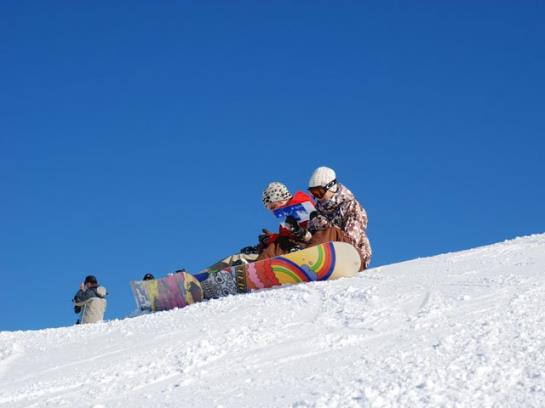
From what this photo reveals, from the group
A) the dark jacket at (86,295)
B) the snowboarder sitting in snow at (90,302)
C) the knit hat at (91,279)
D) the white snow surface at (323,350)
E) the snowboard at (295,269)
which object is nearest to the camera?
the white snow surface at (323,350)

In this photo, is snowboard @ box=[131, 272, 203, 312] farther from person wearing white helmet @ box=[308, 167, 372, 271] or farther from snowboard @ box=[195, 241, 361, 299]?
person wearing white helmet @ box=[308, 167, 372, 271]

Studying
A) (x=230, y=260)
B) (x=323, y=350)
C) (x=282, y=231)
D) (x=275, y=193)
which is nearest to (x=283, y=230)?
(x=282, y=231)

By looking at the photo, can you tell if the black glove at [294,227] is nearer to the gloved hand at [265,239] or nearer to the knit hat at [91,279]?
the gloved hand at [265,239]

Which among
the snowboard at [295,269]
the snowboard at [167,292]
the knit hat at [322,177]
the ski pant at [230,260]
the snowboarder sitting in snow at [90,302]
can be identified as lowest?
the snowboard at [295,269]

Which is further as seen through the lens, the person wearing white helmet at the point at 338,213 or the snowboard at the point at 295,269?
the person wearing white helmet at the point at 338,213

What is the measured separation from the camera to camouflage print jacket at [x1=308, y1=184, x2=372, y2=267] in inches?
338

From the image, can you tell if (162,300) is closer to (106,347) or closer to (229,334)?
(106,347)

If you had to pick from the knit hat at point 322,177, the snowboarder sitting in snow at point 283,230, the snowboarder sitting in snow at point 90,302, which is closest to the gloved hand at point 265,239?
the snowboarder sitting in snow at point 283,230

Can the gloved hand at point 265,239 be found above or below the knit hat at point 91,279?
below

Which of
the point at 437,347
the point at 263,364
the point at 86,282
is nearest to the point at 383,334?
the point at 437,347

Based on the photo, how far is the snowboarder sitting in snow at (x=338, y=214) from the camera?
A: 8531mm

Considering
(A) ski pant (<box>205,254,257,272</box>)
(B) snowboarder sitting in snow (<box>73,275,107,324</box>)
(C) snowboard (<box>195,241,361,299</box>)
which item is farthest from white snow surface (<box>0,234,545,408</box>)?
(B) snowboarder sitting in snow (<box>73,275,107,324</box>)

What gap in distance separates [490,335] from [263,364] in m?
1.53

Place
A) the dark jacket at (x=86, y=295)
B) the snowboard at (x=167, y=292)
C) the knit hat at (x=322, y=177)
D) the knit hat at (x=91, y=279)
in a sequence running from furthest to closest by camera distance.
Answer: the knit hat at (x=91, y=279), the dark jacket at (x=86, y=295), the snowboard at (x=167, y=292), the knit hat at (x=322, y=177)
